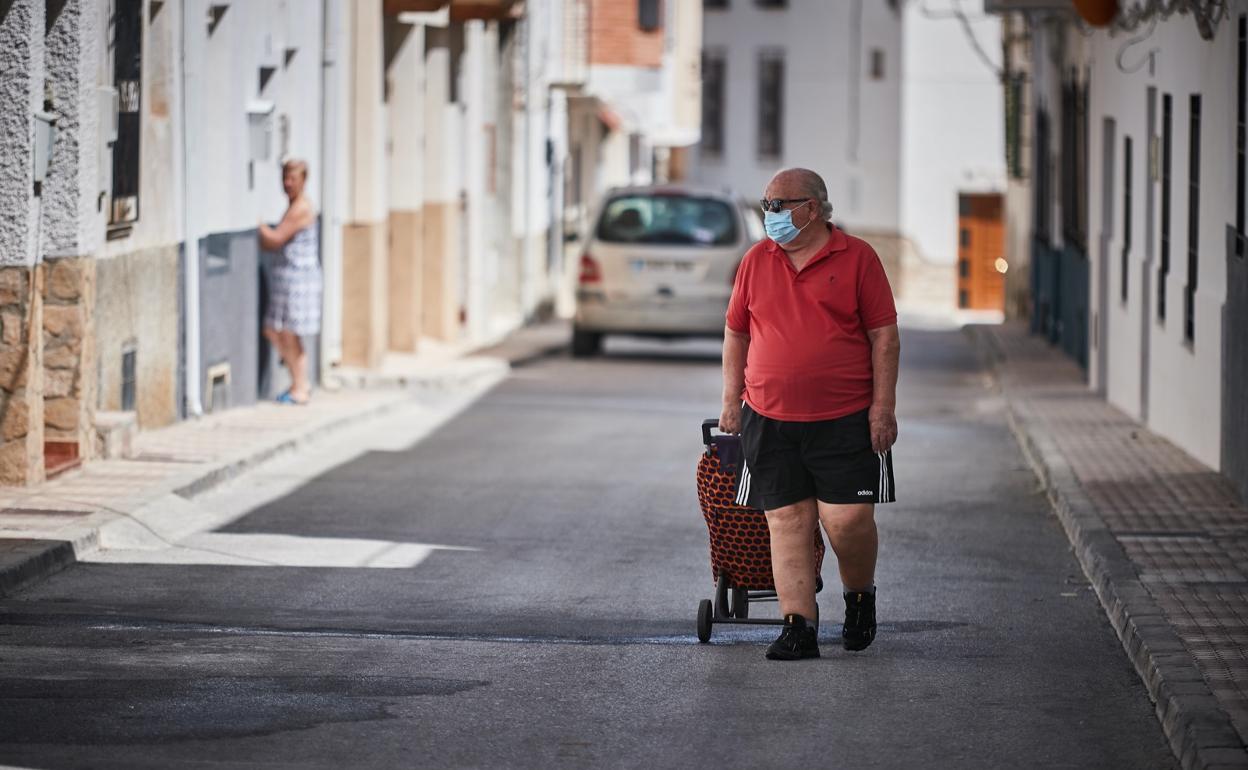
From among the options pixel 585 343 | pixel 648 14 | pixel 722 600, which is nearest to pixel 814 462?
pixel 722 600

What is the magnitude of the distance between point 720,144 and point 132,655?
5878cm

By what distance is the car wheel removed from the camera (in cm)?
2661

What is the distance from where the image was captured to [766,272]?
27.8ft

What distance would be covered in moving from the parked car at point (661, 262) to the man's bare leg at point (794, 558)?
17011 mm

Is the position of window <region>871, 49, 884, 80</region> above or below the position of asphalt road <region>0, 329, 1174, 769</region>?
above

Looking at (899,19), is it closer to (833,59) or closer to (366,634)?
(833,59)

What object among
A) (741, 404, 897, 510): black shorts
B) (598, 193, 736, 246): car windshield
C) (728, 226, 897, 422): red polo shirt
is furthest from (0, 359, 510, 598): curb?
(598, 193, 736, 246): car windshield

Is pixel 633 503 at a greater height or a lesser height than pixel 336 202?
lesser

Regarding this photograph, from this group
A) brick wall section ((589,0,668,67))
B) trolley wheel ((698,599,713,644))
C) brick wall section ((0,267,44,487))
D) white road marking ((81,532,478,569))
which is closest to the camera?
trolley wheel ((698,599,713,644))

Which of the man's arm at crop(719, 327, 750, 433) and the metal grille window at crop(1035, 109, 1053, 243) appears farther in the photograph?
the metal grille window at crop(1035, 109, 1053, 243)

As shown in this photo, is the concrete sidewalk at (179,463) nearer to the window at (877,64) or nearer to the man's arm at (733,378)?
the man's arm at (733,378)

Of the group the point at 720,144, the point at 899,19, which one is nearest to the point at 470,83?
the point at 899,19

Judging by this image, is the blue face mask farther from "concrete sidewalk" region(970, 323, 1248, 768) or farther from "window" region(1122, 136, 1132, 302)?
"window" region(1122, 136, 1132, 302)

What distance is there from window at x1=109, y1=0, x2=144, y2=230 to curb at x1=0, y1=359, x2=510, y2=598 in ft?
5.53
